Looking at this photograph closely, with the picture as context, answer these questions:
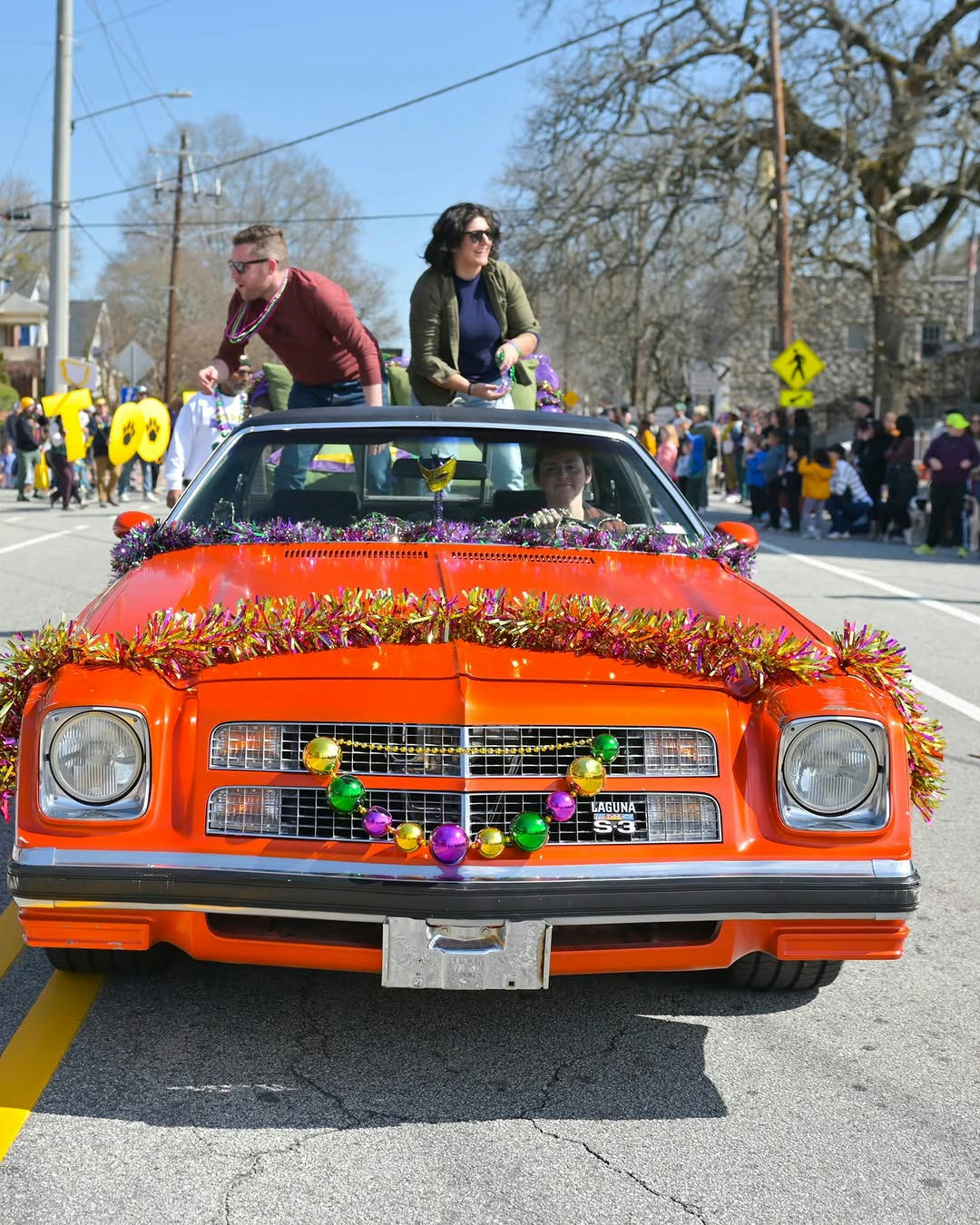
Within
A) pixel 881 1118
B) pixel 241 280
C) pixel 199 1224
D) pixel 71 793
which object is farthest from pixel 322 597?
pixel 241 280

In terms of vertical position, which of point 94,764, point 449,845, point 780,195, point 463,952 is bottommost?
point 463,952

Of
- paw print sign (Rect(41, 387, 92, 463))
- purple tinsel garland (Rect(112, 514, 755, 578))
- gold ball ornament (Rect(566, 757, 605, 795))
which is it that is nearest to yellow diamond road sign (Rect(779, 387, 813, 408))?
paw print sign (Rect(41, 387, 92, 463))

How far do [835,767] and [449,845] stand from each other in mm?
845

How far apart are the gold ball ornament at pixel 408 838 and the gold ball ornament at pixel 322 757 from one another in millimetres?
185

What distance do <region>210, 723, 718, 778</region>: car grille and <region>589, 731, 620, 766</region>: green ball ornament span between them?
0.03 metres

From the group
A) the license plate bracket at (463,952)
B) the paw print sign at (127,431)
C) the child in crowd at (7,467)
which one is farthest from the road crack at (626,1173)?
the child in crowd at (7,467)

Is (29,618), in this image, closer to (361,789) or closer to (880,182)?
(361,789)

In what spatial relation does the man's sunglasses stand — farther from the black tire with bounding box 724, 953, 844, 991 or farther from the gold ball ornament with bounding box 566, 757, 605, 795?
the gold ball ornament with bounding box 566, 757, 605, 795

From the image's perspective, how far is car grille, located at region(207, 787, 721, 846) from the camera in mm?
3066

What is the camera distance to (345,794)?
3.02 metres

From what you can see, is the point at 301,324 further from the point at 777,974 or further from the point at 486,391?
the point at 777,974

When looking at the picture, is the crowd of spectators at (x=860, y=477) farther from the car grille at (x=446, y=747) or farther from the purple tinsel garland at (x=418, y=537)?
the car grille at (x=446, y=747)

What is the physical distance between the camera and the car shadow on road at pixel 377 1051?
3.07 metres

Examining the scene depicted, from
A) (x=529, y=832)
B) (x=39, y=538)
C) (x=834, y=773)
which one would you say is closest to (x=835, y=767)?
(x=834, y=773)
